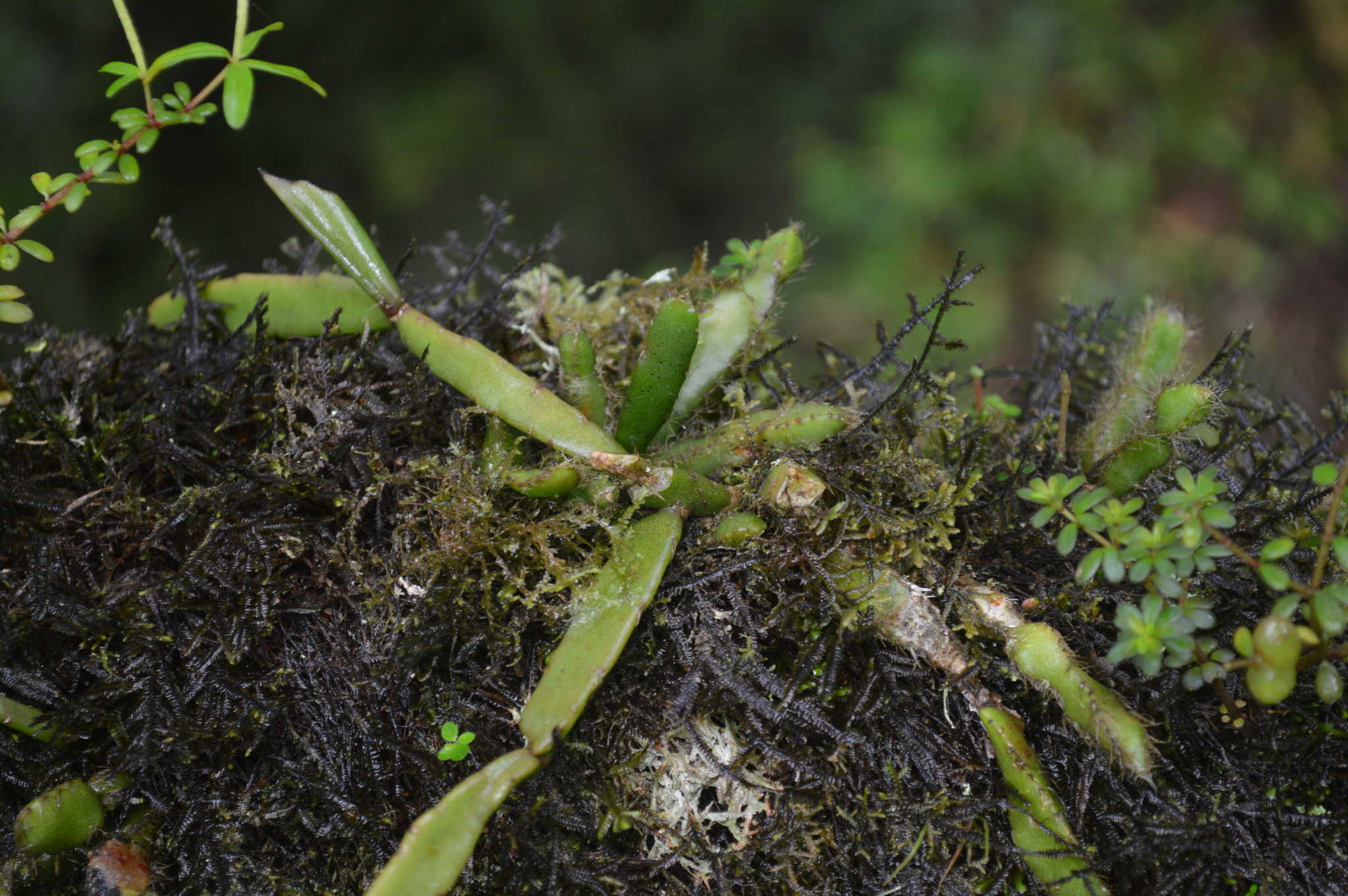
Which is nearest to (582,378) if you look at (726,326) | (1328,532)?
(726,326)

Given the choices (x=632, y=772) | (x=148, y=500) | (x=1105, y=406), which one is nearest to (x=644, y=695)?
(x=632, y=772)

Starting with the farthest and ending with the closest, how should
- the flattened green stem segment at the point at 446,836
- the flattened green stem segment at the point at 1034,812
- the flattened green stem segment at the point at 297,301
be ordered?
the flattened green stem segment at the point at 297,301 → the flattened green stem segment at the point at 1034,812 → the flattened green stem segment at the point at 446,836

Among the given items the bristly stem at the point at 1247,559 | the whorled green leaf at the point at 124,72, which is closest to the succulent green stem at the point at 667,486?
the bristly stem at the point at 1247,559

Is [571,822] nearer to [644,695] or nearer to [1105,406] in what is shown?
[644,695]

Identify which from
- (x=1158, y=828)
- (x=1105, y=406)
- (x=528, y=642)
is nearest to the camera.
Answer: (x=1158, y=828)

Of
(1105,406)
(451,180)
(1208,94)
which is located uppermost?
(451,180)

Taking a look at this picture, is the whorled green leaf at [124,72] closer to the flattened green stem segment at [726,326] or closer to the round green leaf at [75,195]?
the round green leaf at [75,195]

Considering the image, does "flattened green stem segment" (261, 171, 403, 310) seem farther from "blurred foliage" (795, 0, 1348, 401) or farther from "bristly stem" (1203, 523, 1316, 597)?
"blurred foliage" (795, 0, 1348, 401)

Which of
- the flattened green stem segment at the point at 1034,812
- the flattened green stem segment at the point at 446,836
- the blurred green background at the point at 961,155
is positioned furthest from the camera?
the blurred green background at the point at 961,155
